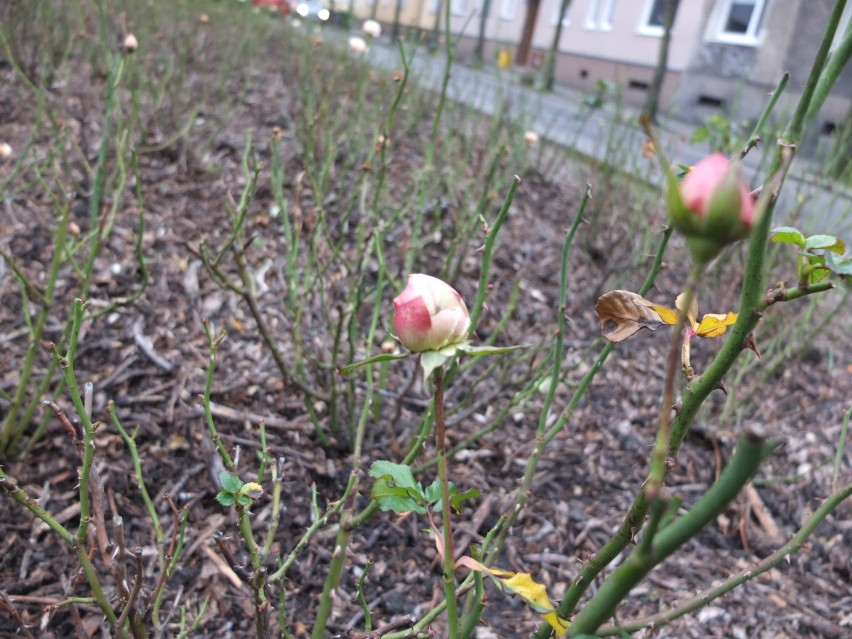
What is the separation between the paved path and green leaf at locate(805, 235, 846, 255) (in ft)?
8.54

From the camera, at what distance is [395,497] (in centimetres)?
75

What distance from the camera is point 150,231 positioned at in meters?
2.65

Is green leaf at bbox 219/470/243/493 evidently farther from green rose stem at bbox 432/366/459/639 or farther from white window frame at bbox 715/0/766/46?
white window frame at bbox 715/0/766/46

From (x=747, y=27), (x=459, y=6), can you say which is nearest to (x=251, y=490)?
(x=747, y=27)

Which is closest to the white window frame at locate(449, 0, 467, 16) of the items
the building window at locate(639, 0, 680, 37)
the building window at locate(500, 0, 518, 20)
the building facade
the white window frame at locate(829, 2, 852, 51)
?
the building window at locate(500, 0, 518, 20)

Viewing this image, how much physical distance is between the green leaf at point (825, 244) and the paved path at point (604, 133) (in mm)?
2604

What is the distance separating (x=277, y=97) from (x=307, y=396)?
11.1 ft

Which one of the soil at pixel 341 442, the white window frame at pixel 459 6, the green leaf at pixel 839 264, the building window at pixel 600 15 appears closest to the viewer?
the green leaf at pixel 839 264

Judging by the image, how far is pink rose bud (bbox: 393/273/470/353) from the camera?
64cm

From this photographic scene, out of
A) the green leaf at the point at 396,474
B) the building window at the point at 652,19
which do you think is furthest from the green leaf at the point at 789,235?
the building window at the point at 652,19

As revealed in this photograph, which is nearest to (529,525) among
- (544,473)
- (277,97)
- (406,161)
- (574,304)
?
(544,473)

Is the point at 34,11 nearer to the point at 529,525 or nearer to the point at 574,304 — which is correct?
the point at 574,304

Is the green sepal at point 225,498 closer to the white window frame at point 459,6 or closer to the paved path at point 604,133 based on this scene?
the paved path at point 604,133

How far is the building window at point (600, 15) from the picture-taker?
49.2 feet
